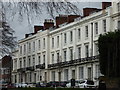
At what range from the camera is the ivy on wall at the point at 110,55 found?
10438mm

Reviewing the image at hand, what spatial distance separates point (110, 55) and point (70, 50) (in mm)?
3566

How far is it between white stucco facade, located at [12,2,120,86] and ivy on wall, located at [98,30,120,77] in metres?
0.70

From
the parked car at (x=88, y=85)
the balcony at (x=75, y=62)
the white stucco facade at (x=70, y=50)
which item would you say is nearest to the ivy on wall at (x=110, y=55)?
the white stucco facade at (x=70, y=50)

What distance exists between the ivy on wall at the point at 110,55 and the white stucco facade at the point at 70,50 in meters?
0.70

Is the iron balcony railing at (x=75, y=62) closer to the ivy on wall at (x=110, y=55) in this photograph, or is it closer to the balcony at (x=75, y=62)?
the balcony at (x=75, y=62)

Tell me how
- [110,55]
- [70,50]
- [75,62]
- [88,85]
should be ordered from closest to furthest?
1. [110,55]
2. [88,85]
3. [75,62]
4. [70,50]

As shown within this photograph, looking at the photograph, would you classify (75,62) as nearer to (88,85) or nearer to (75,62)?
(75,62)

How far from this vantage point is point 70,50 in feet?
46.4

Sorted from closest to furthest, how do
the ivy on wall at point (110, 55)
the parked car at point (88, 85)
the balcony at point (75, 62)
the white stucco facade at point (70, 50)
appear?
the ivy on wall at point (110, 55) < the white stucco facade at point (70, 50) < the parked car at point (88, 85) < the balcony at point (75, 62)

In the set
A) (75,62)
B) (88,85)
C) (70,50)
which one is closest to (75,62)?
(75,62)

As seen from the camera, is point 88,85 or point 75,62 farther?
point 75,62

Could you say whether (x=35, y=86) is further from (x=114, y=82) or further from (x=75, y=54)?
(x=75, y=54)

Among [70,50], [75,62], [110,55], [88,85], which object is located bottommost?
[88,85]

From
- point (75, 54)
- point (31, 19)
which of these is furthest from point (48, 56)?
point (31, 19)
